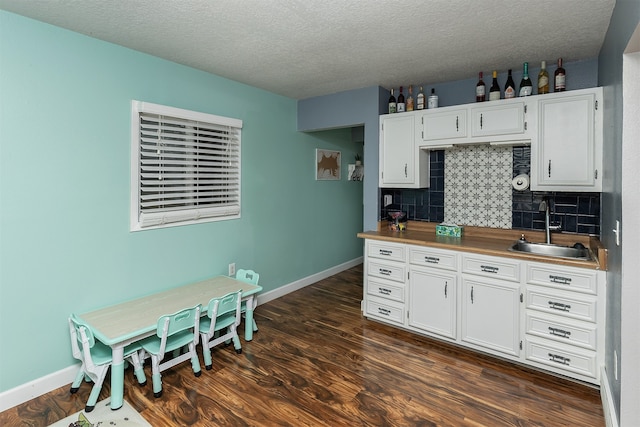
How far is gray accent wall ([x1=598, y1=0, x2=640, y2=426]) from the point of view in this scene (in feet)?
5.10

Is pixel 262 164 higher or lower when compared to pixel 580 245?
higher

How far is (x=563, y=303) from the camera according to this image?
2.28 meters

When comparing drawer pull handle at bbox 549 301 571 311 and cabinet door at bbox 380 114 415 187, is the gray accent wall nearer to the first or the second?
drawer pull handle at bbox 549 301 571 311

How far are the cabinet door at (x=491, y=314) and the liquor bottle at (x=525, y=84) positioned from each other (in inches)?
61.7

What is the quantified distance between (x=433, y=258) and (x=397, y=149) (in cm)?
114

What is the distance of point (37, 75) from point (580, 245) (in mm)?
4006

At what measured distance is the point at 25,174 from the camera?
6.75ft

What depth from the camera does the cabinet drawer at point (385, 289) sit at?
307 cm

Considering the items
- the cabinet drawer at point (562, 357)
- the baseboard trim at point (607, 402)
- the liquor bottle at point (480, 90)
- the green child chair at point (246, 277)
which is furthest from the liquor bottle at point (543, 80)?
the green child chair at point (246, 277)

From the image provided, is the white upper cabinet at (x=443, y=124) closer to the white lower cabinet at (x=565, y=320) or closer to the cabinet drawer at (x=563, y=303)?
the white lower cabinet at (x=565, y=320)

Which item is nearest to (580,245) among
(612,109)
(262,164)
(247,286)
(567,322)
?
(567,322)

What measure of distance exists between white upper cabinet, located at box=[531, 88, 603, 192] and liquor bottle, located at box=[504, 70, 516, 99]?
0.91 ft

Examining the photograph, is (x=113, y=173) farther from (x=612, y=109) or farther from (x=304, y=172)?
(x=612, y=109)

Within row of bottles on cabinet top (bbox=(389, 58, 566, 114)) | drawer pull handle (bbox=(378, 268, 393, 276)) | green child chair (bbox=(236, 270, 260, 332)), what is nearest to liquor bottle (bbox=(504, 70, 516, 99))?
row of bottles on cabinet top (bbox=(389, 58, 566, 114))
